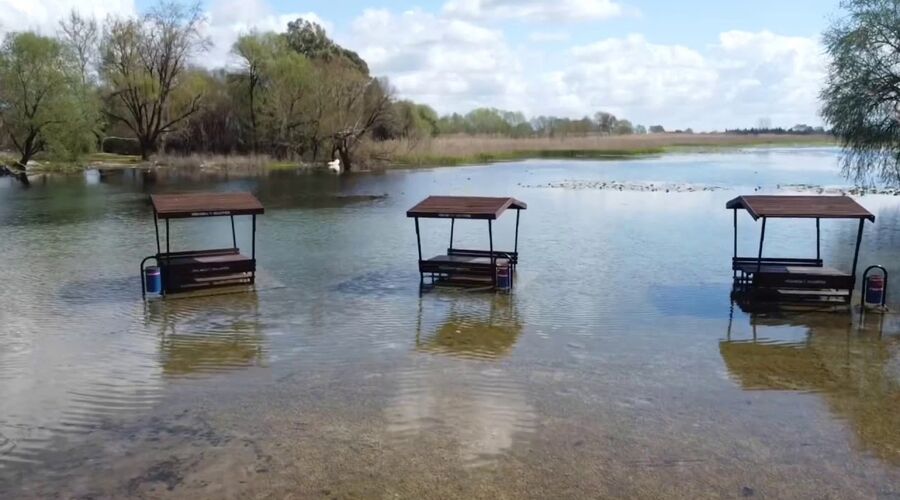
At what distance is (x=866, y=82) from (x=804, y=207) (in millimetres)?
14211

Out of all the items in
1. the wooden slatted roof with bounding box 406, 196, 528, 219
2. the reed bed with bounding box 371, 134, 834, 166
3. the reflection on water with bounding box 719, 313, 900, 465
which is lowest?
the reflection on water with bounding box 719, 313, 900, 465

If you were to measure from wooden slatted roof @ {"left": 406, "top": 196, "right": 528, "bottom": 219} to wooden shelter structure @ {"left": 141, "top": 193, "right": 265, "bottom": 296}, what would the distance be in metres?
4.23

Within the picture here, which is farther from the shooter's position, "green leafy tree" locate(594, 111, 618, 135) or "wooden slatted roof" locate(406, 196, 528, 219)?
"green leafy tree" locate(594, 111, 618, 135)

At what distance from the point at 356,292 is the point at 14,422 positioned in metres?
9.13

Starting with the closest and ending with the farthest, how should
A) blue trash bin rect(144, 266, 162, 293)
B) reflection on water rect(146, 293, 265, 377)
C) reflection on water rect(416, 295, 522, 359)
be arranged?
reflection on water rect(146, 293, 265, 377) < reflection on water rect(416, 295, 522, 359) < blue trash bin rect(144, 266, 162, 293)

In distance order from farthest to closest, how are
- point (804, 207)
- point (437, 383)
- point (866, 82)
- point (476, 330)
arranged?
1. point (866, 82)
2. point (804, 207)
3. point (476, 330)
4. point (437, 383)

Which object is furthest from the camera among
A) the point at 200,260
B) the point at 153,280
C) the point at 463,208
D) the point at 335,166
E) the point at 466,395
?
the point at 335,166

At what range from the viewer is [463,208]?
19.2 meters

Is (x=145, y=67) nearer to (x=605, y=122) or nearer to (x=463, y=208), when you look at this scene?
(x=463, y=208)

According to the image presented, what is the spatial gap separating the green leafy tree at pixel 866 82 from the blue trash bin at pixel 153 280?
26.1m

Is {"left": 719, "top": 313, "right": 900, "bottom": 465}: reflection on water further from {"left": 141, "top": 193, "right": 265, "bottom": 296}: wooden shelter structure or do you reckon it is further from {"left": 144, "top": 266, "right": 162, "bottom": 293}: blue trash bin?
{"left": 144, "top": 266, "right": 162, "bottom": 293}: blue trash bin

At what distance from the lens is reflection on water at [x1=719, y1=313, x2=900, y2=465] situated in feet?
33.2

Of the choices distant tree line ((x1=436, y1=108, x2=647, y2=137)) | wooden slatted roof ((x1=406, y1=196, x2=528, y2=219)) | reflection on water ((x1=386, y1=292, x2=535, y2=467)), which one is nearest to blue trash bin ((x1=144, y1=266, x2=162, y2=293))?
wooden slatted roof ((x1=406, y1=196, x2=528, y2=219))

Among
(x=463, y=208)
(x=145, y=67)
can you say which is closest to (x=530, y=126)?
(x=145, y=67)
